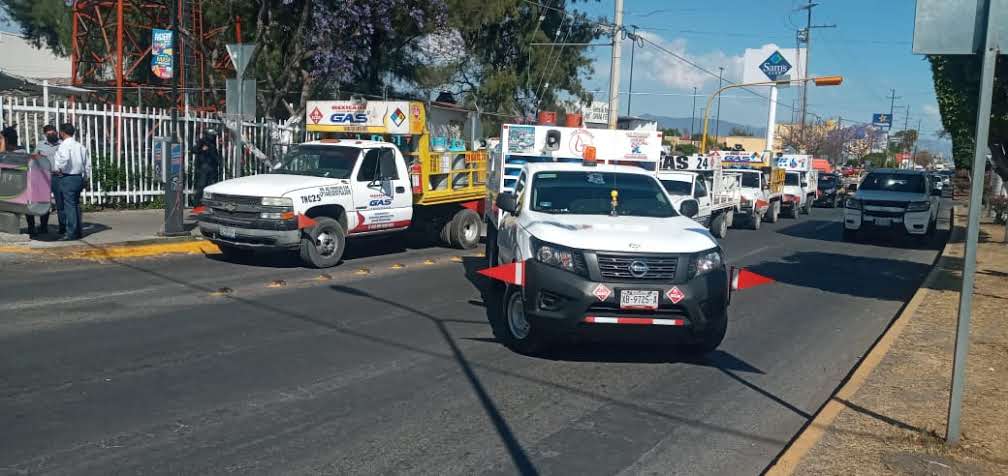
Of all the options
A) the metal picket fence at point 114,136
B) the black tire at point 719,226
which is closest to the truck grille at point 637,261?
the metal picket fence at point 114,136

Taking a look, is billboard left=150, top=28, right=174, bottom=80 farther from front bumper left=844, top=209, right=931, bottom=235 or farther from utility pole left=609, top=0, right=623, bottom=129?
front bumper left=844, top=209, right=931, bottom=235

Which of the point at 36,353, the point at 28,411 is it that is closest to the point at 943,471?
the point at 28,411

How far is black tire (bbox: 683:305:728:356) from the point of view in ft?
24.7

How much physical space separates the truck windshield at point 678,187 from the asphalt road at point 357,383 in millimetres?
8829

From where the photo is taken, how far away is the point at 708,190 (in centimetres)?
2186

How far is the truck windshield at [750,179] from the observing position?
91.0 ft

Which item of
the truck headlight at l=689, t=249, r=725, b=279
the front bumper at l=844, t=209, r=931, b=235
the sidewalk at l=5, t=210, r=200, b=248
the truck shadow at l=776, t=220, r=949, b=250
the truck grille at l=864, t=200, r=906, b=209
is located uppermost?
the truck headlight at l=689, t=249, r=725, b=279

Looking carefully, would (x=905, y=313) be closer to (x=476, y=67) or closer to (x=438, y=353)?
(x=438, y=353)

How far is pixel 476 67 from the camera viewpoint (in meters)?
36.4

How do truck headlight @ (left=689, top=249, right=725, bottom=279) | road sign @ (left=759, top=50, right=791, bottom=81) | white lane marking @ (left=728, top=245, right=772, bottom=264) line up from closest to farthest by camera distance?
truck headlight @ (left=689, top=249, right=725, bottom=279)
white lane marking @ (left=728, top=245, right=772, bottom=264)
road sign @ (left=759, top=50, right=791, bottom=81)

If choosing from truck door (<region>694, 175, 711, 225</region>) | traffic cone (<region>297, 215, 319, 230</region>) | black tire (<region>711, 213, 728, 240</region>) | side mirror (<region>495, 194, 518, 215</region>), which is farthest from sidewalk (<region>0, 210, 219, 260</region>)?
black tire (<region>711, 213, 728, 240</region>)

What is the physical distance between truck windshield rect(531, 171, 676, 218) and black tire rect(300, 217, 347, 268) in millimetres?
4541

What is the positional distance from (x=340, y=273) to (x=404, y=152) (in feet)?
10.9

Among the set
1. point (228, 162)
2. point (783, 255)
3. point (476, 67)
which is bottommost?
point (783, 255)
